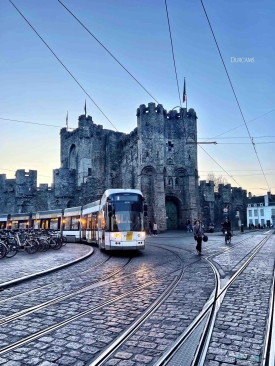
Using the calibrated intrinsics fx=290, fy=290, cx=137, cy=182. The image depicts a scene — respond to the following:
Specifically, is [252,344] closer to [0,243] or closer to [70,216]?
[0,243]

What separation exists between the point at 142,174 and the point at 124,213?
19691mm

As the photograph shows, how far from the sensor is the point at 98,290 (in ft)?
18.9

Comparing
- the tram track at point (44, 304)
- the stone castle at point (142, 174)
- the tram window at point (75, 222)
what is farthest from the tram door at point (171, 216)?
the tram track at point (44, 304)

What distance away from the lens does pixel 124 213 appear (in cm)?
1162

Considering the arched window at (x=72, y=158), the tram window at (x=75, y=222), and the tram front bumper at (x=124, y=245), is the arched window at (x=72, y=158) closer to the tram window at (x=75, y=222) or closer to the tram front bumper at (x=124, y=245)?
the tram window at (x=75, y=222)

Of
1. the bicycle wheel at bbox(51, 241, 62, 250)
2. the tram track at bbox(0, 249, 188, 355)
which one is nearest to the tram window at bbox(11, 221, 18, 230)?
the bicycle wheel at bbox(51, 241, 62, 250)

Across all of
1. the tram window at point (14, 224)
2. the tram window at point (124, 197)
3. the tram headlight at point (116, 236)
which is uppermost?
the tram window at point (124, 197)

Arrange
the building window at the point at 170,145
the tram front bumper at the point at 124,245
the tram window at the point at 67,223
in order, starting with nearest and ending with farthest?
1. the tram front bumper at the point at 124,245
2. the tram window at the point at 67,223
3. the building window at the point at 170,145

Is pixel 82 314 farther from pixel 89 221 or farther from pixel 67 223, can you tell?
pixel 67 223

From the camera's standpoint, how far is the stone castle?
1232 inches

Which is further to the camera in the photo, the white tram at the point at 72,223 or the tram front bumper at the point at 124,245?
the white tram at the point at 72,223

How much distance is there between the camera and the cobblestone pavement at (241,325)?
293 cm

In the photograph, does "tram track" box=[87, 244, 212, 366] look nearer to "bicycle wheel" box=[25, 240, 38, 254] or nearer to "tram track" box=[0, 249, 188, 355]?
"tram track" box=[0, 249, 188, 355]

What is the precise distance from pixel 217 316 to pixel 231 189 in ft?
136
